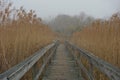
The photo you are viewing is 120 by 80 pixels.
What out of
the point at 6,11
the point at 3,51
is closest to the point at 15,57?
the point at 3,51

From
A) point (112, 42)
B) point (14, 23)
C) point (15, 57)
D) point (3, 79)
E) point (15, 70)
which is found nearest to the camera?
point (3, 79)

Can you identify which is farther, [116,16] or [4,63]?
[116,16]

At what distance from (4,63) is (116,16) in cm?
389

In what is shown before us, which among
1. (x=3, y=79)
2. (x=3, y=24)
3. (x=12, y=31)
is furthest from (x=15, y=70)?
(x=12, y=31)

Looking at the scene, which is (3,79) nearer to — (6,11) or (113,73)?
(113,73)

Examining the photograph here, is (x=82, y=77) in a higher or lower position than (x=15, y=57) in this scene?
lower

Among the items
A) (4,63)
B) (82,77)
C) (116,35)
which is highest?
(116,35)

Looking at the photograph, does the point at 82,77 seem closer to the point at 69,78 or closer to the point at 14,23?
the point at 69,78

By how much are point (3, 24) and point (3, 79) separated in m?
3.54

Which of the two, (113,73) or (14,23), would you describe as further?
(14,23)

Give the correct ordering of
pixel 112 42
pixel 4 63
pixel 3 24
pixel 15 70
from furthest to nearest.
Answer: pixel 112 42
pixel 3 24
pixel 4 63
pixel 15 70

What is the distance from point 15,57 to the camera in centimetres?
558

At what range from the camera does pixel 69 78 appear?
7.57 meters

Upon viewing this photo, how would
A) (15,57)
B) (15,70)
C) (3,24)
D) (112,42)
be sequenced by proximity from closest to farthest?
(15,70) → (15,57) → (3,24) → (112,42)
